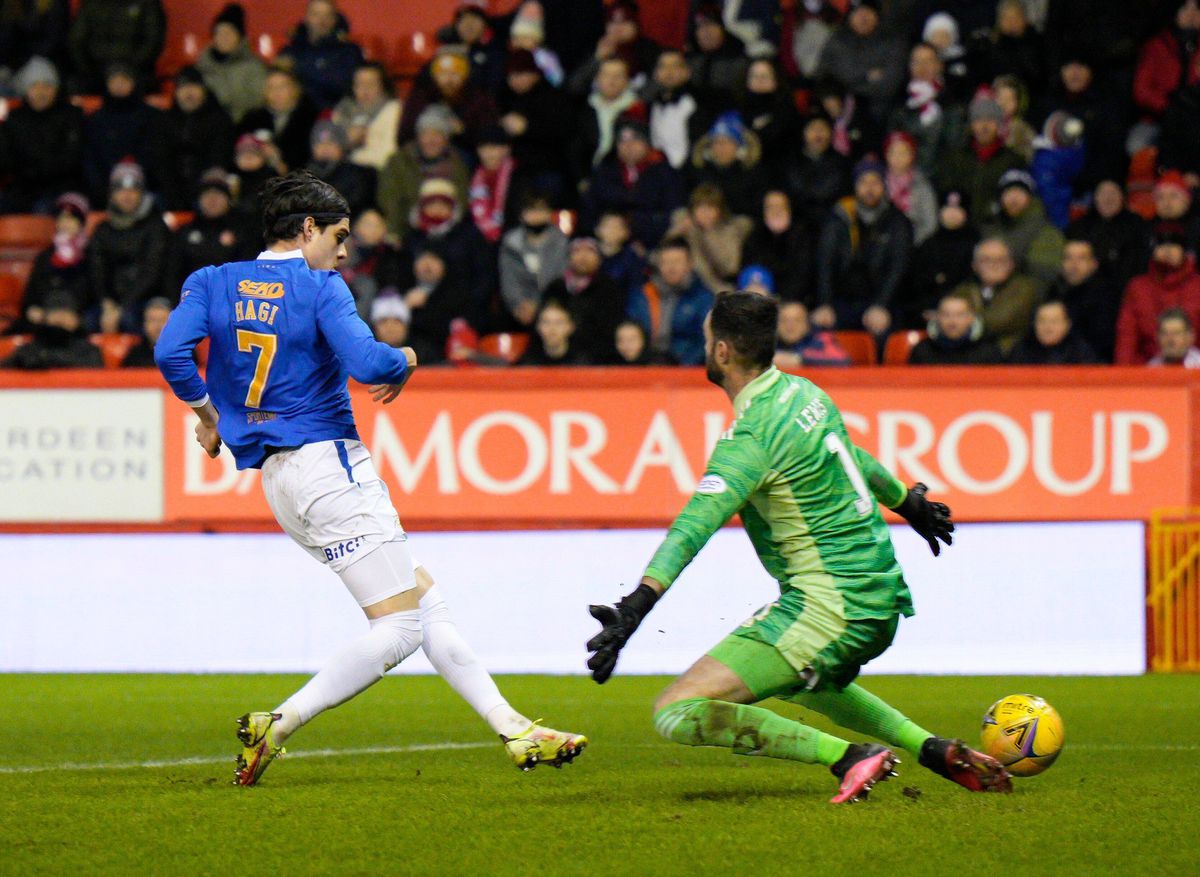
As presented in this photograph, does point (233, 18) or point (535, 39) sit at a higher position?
point (233, 18)

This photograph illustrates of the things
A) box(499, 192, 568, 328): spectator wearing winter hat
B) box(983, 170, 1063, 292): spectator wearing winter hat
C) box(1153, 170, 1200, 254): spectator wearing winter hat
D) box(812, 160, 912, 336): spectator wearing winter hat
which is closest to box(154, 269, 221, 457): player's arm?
box(499, 192, 568, 328): spectator wearing winter hat

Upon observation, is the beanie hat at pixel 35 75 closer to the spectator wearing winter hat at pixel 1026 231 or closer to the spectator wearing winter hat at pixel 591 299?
the spectator wearing winter hat at pixel 591 299

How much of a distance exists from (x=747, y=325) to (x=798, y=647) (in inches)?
41.9

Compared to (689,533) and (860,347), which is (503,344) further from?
(689,533)

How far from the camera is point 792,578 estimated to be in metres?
6.34

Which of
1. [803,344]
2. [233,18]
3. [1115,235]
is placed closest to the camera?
[803,344]

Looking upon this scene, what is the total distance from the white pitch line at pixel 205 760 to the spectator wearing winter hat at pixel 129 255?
828cm

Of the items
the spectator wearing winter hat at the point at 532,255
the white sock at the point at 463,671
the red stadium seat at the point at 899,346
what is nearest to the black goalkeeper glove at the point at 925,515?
the white sock at the point at 463,671

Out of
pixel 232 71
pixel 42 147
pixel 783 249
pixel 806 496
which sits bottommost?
pixel 806 496

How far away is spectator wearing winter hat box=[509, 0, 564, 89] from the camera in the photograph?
17.5 m

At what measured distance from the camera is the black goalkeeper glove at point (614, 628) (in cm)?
575

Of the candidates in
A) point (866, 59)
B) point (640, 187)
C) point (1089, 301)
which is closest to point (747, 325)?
point (1089, 301)

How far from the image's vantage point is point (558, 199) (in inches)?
656

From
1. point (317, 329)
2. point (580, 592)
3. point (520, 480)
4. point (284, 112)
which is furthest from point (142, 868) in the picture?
point (284, 112)
